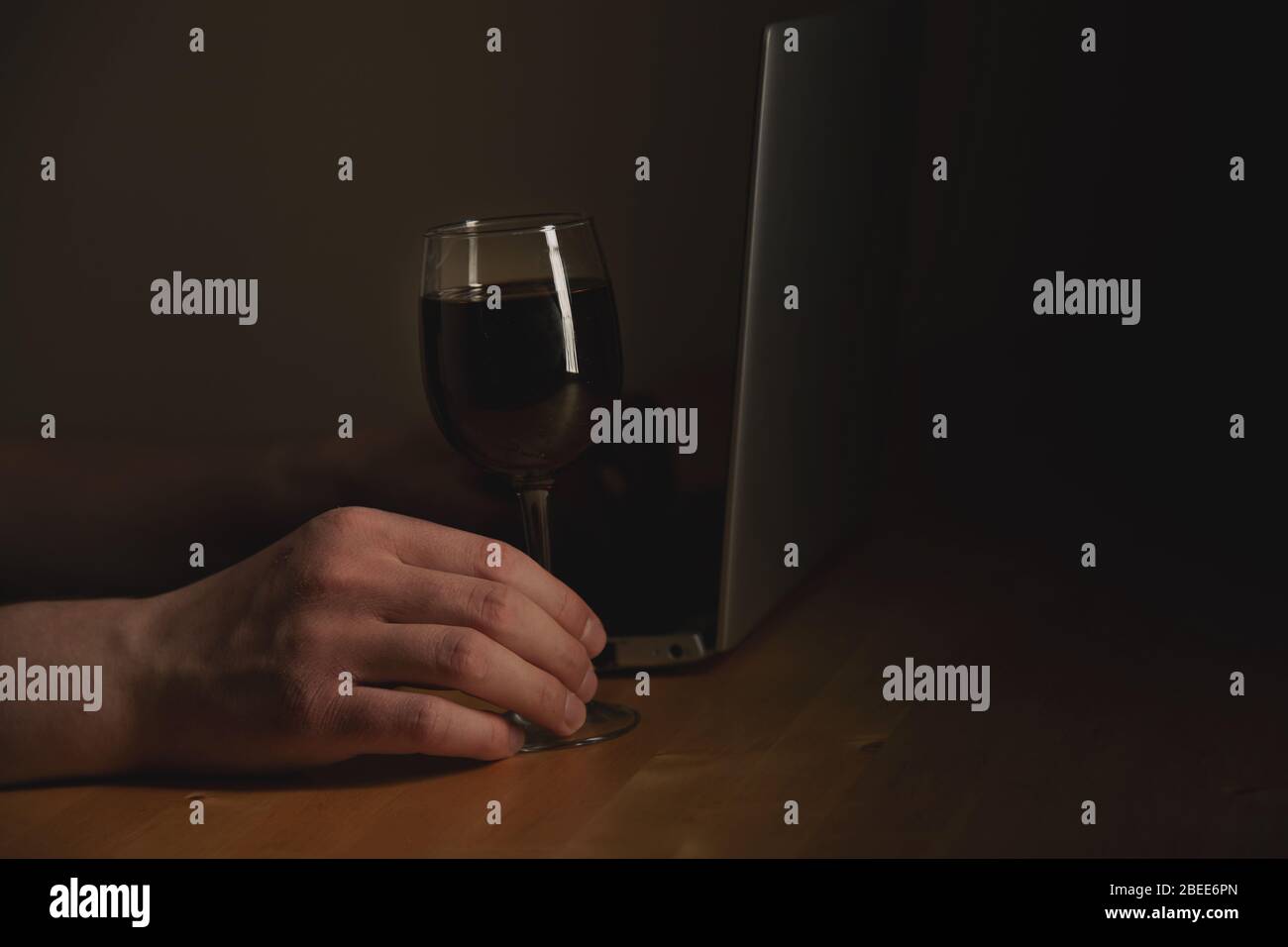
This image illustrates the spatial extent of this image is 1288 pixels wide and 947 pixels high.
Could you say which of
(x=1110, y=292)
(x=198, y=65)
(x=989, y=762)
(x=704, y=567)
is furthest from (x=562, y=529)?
(x=1110, y=292)

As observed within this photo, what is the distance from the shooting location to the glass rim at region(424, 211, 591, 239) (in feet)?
2.39

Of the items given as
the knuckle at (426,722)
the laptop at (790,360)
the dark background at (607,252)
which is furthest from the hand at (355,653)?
the dark background at (607,252)

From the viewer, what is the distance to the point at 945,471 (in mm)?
1386

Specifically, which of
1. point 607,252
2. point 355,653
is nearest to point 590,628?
point 355,653

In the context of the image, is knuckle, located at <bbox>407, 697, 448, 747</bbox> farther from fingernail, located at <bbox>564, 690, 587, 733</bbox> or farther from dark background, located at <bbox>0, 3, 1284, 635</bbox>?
dark background, located at <bbox>0, 3, 1284, 635</bbox>

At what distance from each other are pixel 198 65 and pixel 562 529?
598mm

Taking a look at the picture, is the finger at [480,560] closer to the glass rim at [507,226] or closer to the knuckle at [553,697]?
the knuckle at [553,697]

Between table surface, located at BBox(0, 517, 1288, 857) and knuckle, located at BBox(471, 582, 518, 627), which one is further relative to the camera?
knuckle, located at BBox(471, 582, 518, 627)

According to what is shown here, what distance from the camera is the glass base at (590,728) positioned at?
29.6 inches

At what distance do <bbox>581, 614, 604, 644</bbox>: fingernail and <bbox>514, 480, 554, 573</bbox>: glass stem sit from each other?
41 millimetres

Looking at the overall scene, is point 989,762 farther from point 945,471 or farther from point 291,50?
point 291,50

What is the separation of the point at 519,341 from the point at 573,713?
0.21 meters

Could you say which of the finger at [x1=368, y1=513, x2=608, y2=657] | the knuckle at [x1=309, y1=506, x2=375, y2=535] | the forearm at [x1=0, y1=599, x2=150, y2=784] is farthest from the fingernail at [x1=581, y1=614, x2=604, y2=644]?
the forearm at [x1=0, y1=599, x2=150, y2=784]

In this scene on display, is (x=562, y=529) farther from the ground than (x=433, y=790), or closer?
farther from the ground
